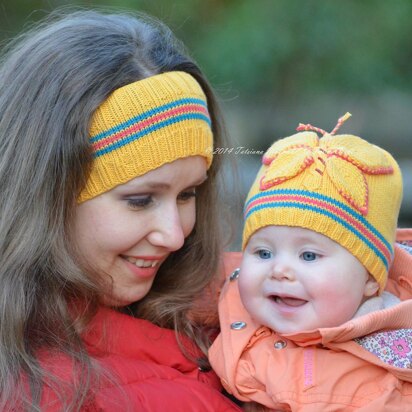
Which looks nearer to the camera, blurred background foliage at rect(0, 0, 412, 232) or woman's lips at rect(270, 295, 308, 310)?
woman's lips at rect(270, 295, 308, 310)

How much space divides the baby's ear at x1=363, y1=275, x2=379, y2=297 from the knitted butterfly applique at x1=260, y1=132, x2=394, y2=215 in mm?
217

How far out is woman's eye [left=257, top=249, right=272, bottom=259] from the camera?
2.33 meters

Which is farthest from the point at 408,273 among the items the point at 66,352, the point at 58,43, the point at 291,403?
the point at 58,43

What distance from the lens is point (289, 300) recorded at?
2.30 metres

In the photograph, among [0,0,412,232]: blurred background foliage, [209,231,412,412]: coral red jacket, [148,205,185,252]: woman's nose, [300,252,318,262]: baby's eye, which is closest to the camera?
[209,231,412,412]: coral red jacket

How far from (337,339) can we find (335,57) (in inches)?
217

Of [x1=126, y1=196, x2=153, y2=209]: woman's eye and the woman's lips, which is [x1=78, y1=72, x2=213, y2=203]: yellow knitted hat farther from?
the woman's lips

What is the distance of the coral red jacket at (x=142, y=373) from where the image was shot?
2.16 metres

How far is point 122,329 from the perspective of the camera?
2.44 m

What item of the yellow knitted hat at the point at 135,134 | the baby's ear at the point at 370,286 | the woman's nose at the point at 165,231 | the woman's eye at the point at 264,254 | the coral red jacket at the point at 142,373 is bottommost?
the coral red jacket at the point at 142,373

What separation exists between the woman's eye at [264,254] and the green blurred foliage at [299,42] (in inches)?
195

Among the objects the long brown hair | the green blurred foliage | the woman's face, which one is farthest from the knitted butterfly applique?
the green blurred foliage

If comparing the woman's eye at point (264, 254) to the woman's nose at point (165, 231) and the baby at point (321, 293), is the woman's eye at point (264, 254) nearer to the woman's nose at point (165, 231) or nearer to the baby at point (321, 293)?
the baby at point (321, 293)

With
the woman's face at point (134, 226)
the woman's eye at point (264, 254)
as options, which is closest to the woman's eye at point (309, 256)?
the woman's eye at point (264, 254)
